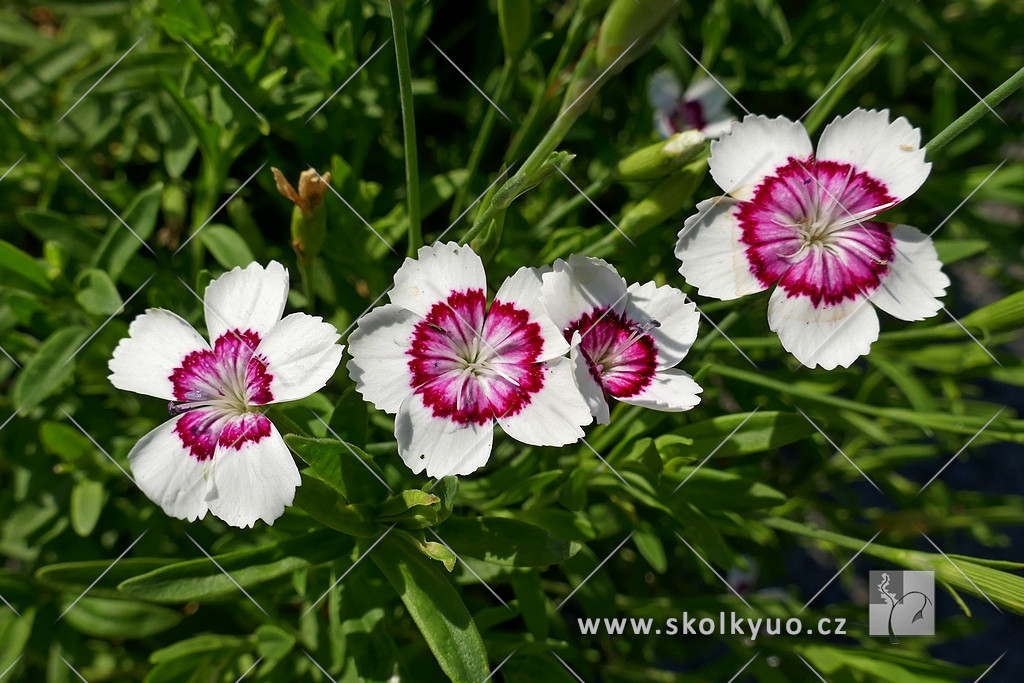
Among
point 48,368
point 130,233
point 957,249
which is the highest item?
point 957,249

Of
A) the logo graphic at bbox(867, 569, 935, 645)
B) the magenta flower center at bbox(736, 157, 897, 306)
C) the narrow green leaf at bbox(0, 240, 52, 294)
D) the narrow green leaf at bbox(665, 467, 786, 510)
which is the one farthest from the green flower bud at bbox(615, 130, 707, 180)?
the narrow green leaf at bbox(0, 240, 52, 294)

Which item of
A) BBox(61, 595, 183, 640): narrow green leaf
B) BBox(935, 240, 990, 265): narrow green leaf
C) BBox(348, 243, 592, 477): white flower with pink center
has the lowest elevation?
BBox(61, 595, 183, 640): narrow green leaf

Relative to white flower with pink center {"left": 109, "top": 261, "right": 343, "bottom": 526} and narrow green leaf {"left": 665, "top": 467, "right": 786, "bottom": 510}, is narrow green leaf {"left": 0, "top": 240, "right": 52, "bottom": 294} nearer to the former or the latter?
white flower with pink center {"left": 109, "top": 261, "right": 343, "bottom": 526}

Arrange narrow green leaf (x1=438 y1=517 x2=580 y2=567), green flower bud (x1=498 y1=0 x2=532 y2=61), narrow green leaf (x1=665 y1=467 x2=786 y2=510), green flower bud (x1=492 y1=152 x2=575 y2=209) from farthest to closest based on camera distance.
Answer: narrow green leaf (x1=665 y1=467 x2=786 y2=510)
green flower bud (x1=498 y1=0 x2=532 y2=61)
narrow green leaf (x1=438 y1=517 x2=580 y2=567)
green flower bud (x1=492 y1=152 x2=575 y2=209)

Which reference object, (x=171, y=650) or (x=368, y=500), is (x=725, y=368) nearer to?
(x=368, y=500)

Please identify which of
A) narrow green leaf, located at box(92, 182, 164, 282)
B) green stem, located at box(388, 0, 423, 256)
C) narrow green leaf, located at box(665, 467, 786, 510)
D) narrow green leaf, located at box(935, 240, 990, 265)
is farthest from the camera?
narrow green leaf, located at box(935, 240, 990, 265)

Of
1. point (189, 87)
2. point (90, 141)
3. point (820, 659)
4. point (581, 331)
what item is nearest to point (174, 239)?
point (90, 141)

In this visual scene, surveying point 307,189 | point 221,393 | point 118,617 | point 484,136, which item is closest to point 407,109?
point 307,189

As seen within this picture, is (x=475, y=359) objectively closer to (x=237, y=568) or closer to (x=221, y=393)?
(x=221, y=393)
